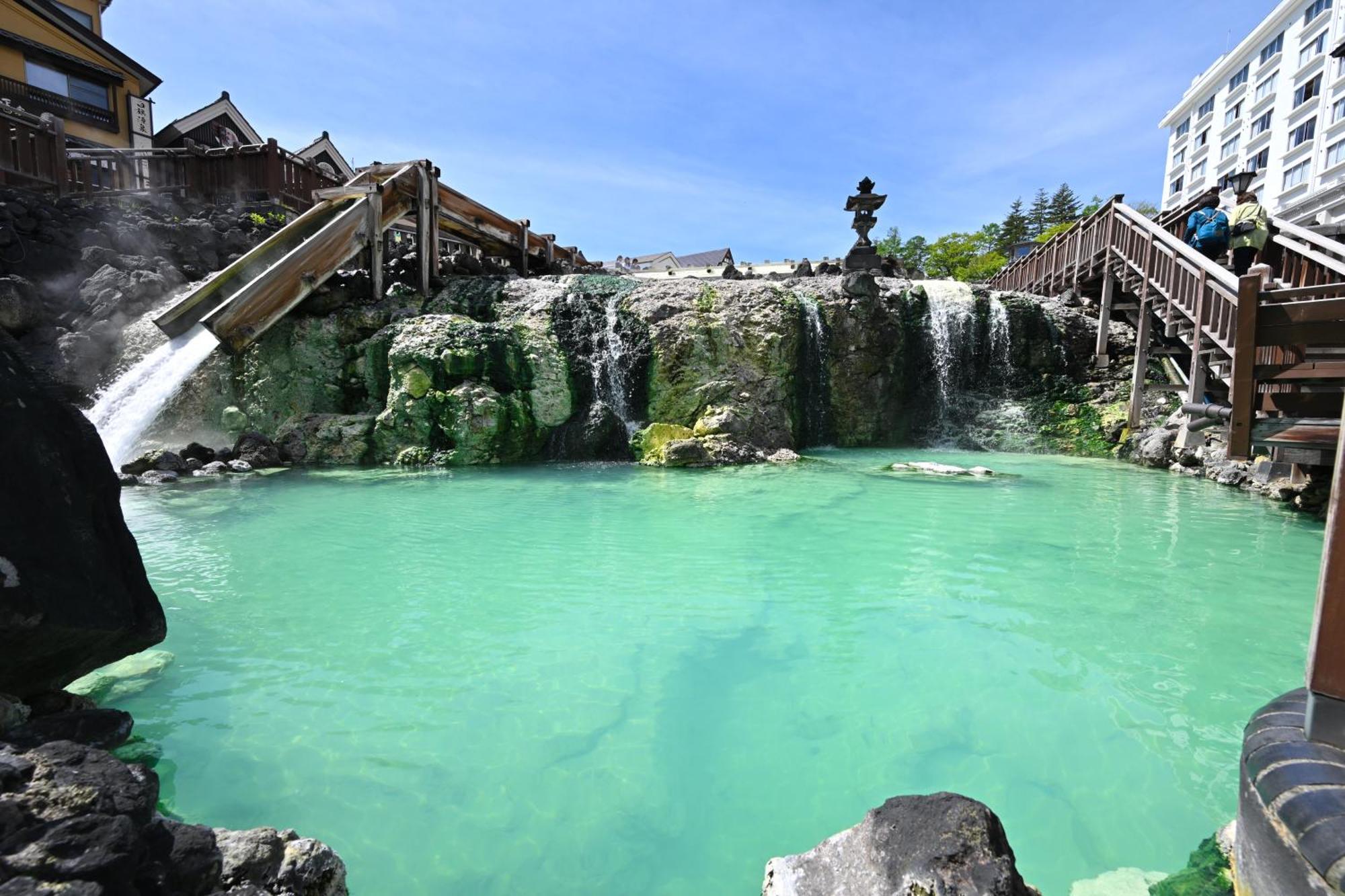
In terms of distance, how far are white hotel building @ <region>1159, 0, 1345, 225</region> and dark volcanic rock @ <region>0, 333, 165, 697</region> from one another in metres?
33.7

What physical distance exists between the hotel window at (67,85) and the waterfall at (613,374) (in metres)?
21.3

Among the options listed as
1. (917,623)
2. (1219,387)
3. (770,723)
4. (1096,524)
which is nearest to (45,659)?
(770,723)

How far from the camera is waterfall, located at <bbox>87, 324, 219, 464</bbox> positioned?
1031cm

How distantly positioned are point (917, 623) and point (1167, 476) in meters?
8.18

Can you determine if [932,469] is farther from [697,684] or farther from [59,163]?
[59,163]

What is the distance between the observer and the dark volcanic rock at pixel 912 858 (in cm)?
173

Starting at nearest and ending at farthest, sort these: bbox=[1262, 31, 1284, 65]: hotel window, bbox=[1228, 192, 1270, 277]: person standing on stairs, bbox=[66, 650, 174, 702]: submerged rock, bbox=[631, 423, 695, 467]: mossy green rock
Result: bbox=[66, 650, 174, 702]: submerged rock < bbox=[1228, 192, 1270, 277]: person standing on stairs < bbox=[631, 423, 695, 467]: mossy green rock < bbox=[1262, 31, 1284, 65]: hotel window

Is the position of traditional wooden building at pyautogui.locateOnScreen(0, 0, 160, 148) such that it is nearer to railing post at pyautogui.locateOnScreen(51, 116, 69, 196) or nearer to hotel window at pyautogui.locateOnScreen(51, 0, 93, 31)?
hotel window at pyautogui.locateOnScreen(51, 0, 93, 31)

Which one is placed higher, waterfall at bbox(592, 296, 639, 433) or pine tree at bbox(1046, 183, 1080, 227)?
pine tree at bbox(1046, 183, 1080, 227)

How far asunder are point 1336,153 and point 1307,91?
226 inches

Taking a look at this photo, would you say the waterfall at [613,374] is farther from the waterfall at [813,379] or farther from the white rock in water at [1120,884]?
the white rock in water at [1120,884]

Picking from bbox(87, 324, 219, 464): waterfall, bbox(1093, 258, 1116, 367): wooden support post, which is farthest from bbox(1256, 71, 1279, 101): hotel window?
bbox(87, 324, 219, 464): waterfall

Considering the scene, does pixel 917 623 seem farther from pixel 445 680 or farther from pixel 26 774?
pixel 26 774

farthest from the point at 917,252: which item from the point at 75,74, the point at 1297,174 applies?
the point at 75,74
